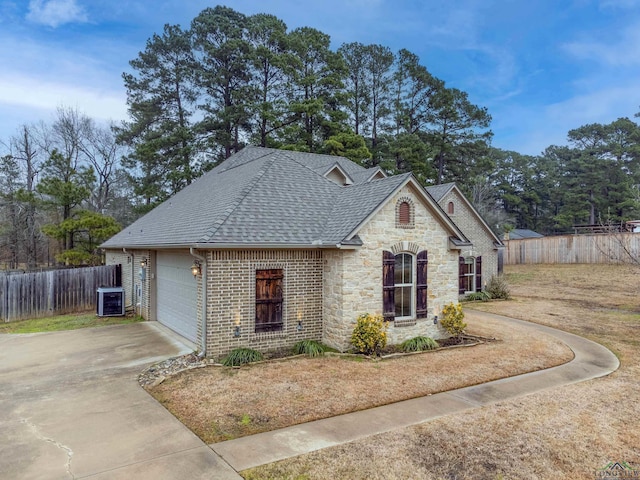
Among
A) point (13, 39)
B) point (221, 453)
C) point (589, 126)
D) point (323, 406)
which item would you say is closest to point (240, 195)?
point (323, 406)

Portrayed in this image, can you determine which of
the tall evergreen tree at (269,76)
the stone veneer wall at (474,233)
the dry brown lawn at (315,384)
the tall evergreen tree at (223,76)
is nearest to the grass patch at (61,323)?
the dry brown lawn at (315,384)

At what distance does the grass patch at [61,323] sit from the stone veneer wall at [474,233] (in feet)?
50.6

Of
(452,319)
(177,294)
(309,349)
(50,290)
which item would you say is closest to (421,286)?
(452,319)

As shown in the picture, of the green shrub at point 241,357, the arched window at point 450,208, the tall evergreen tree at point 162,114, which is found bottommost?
the green shrub at point 241,357

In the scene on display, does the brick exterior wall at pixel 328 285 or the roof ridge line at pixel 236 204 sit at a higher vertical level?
the roof ridge line at pixel 236 204

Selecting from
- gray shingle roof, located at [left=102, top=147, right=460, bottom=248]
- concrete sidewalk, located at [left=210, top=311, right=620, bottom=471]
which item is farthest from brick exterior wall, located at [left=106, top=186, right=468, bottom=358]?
concrete sidewalk, located at [left=210, top=311, right=620, bottom=471]

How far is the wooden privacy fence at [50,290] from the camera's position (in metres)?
14.0

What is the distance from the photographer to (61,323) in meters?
13.2

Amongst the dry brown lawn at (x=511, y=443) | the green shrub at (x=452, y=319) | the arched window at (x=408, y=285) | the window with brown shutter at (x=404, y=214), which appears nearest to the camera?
the dry brown lawn at (x=511, y=443)

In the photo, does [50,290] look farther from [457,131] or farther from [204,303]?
[457,131]

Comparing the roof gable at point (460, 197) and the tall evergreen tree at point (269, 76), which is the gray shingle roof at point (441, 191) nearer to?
the roof gable at point (460, 197)

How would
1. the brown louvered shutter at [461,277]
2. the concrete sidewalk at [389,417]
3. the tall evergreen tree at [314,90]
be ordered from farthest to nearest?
1. the tall evergreen tree at [314,90]
2. the brown louvered shutter at [461,277]
3. the concrete sidewalk at [389,417]

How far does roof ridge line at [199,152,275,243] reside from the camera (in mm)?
8688

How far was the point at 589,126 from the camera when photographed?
173ft
